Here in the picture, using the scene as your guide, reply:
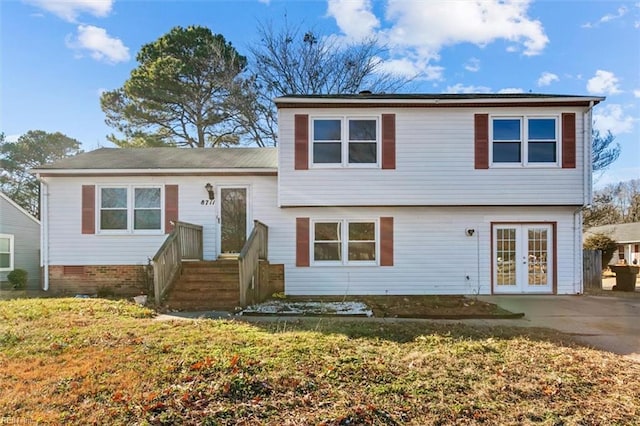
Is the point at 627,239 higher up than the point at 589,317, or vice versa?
the point at 627,239

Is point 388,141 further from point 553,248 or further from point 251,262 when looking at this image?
point 553,248

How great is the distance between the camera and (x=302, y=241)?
11.1m

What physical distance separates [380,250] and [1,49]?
10834mm

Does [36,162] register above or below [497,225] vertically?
above

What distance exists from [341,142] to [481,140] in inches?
154

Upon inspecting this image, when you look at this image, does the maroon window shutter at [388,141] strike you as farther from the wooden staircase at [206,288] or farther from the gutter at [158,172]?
the wooden staircase at [206,288]

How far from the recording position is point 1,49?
9.31 meters

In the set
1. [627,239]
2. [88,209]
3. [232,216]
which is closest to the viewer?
[88,209]

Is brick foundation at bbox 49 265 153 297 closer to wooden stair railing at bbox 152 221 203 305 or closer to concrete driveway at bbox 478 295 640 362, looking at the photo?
wooden stair railing at bbox 152 221 203 305

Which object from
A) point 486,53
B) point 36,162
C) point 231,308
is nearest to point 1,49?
point 231,308

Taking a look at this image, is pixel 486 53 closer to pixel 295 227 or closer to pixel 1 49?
pixel 295 227

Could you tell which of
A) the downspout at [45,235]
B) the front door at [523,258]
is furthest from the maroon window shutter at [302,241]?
the downspout at [45,235]

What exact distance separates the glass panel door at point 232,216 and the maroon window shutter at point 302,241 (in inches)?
66.4

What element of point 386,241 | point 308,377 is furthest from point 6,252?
point 308,377
